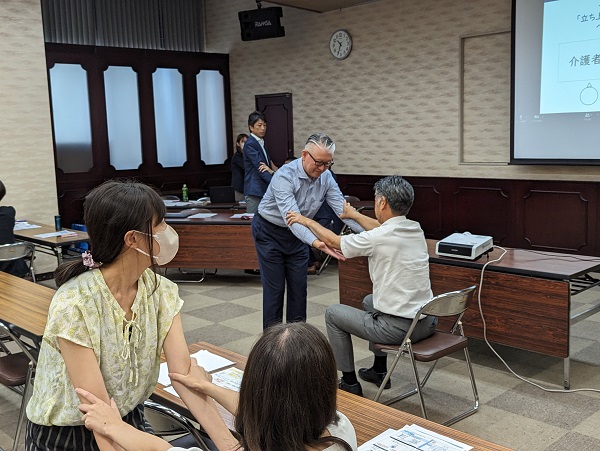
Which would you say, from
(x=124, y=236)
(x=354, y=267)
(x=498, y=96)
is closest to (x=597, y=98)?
(x=498, y=96)

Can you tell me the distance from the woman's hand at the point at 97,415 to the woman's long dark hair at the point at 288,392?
0.45 m

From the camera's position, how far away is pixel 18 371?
123 inches

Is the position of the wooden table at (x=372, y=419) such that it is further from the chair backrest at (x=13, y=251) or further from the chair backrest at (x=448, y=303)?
the chair backrest at (x=13, y=251)

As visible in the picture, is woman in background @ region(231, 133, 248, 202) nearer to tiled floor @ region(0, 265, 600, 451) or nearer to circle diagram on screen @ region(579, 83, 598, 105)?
tiled floor @ region(0, 265, 600, 451)

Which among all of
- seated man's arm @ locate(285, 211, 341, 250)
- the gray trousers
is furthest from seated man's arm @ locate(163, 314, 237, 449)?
seated man's arm @ locate(285, 211, 341, 250)

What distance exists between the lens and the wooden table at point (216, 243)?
6457 mm

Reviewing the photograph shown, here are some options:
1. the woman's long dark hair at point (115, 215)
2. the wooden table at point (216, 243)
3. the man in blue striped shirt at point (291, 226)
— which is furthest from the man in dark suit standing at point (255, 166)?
the woman's long dark hair at point (115, 215)

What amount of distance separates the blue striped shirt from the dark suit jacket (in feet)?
9.17

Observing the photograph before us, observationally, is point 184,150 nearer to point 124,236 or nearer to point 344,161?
point 344,161

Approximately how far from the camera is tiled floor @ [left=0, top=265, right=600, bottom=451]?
3230 millimetres

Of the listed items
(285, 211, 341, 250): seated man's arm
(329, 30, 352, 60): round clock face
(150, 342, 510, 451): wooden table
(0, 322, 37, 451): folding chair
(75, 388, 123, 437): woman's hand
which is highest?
(329, 30, 352, 60): round clock face

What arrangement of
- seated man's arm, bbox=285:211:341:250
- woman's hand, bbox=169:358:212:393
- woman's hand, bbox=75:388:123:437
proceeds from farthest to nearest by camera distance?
seated man's arm, bbox=285:211:341:250 → woman's hand, bbox=169:358:212:393 → woman's hand, bbox=75:388:123:437

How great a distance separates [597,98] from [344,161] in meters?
3.64

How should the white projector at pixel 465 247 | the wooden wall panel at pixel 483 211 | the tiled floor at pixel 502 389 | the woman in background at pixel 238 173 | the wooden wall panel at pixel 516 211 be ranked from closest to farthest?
the tiled floor at pixel 502 389
the white projector at pixel 465 247
the wooden wall panel at pixel 516 211
the wooden wall panel at pixel 483 211
the woman in background at pixel 238 173
